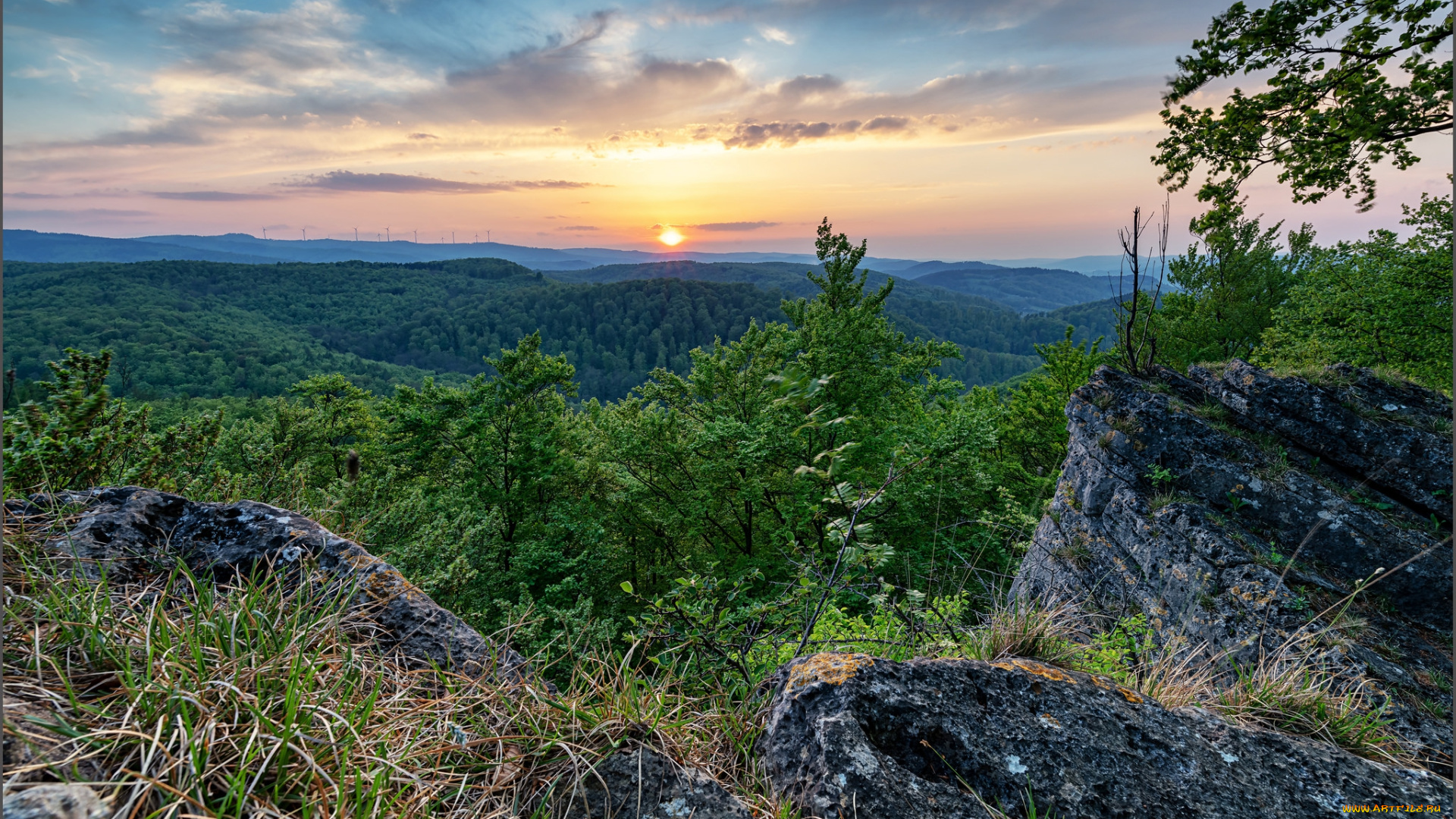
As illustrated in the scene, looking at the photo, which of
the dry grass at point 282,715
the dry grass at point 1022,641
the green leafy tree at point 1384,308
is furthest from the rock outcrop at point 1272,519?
the green leafy tree at point 1384,308

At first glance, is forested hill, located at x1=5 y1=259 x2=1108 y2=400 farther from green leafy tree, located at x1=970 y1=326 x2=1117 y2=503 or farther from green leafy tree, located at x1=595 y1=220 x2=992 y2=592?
green leafy tree, located at x1=595 y1=220 x2=992 y2=592

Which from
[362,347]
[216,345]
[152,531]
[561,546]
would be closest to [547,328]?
[362,347]

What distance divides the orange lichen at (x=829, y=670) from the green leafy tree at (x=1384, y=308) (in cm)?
1677

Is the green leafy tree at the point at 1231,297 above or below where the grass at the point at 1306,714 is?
above

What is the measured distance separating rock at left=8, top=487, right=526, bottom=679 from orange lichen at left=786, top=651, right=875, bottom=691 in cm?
126

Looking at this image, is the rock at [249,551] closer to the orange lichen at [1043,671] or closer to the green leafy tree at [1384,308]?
the orange lichen at [1043,671]

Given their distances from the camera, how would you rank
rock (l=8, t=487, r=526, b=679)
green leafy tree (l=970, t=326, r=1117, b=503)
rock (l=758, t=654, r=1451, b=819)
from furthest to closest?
1. green leafy tree (l=970, t=326, r=1117, b=503)
2. rock (l=8, t=487, r=526, b=679)
3. rock (l=758, t=654, r=1451, b=819)

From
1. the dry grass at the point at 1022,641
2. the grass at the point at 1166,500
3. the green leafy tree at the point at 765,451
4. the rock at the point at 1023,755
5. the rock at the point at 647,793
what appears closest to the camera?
the rock at the point at 647,793

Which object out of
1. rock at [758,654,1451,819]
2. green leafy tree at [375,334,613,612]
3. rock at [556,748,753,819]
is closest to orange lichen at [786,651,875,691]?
rock at [758,654,1451,819]

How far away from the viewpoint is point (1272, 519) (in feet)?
20.5

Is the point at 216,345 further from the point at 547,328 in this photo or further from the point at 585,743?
the point at 585,743

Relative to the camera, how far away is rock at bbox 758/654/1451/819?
86.0 inches

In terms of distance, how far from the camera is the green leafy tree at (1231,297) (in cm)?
2561

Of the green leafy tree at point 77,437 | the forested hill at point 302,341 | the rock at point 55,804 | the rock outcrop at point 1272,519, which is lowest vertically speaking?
the forested hill at point 302,341
